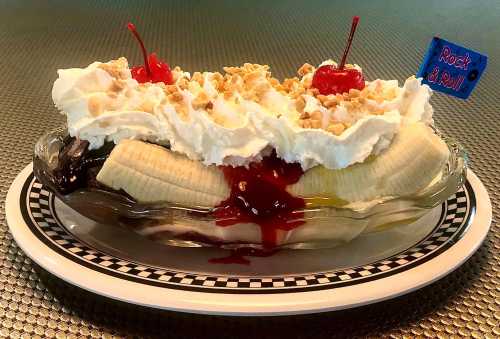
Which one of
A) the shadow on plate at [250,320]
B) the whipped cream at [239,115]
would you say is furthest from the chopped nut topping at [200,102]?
the shadow on plate at [250,320]

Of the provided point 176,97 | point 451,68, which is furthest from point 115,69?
point 451,68

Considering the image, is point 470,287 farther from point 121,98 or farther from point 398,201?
point 121,98

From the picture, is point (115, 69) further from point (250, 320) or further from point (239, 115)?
point (250, 320)

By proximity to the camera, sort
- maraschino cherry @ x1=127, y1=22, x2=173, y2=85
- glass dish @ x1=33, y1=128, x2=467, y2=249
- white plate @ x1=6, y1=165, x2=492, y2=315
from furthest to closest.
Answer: maraschino cherry @ x1=127, y1=22, x2=173, y2=85
glass dish @ x1=33, y1=128, x2=467, y2=249
white plate @ x1=6, y1=165, x2=492, y2=315

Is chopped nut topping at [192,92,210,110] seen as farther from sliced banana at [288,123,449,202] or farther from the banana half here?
sliced banana at [288,123,449,202]

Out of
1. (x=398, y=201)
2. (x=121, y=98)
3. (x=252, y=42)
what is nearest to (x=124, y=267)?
(x=121, y=98)

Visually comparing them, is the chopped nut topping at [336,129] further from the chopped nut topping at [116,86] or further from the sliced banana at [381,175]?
the chopped nut topping at [116,86]

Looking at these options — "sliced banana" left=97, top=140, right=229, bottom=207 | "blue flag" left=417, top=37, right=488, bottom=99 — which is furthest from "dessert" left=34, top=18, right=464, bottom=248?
"blue flag" left=417, top=37, right=488, bottom=99
